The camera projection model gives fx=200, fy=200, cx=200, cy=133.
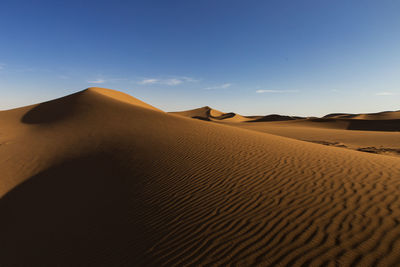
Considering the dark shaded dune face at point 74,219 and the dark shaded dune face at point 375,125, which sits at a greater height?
the dark shaded dune face at point 375,125

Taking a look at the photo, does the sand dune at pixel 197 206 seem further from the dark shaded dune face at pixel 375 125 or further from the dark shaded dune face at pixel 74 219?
the dark shaded dune face at pixel 375 125

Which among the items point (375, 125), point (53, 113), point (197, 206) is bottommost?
point (197, 206)

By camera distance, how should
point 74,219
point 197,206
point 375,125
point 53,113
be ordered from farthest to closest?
point 375,125
point 53,113
point 74,219
point 197,206

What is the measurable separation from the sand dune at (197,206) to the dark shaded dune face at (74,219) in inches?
1.2

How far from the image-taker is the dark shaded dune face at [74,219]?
13.2ft

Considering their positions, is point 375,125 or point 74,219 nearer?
point 74,219

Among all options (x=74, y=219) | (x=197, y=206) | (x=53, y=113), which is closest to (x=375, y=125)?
(x=197, y=206)

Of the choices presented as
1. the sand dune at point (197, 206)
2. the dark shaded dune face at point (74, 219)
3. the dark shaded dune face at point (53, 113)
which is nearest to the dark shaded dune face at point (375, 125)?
the sand dune at point (197, 206)

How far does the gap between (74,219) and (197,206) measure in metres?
3.32

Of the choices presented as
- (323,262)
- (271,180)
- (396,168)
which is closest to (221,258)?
(323,262)

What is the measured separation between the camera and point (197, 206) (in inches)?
186

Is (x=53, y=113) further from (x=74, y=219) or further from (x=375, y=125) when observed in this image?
(x=375, y=125)

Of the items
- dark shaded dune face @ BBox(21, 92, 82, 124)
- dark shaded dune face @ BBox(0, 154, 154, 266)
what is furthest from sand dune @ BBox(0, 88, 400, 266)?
dark shaded dune face @ BBox(21, 92, 82, 124)

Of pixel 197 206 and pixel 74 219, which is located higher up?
pixel 197 206
